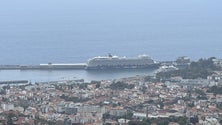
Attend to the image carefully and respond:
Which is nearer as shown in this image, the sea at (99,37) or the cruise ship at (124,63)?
the cruise ship at (124,63)

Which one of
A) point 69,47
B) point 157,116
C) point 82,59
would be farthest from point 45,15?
point 157,116

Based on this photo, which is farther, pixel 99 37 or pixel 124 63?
pixel 99 37

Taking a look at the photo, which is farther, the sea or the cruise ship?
the sea

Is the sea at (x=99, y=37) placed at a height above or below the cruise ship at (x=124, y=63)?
above

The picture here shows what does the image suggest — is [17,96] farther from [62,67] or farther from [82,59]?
[82,59]

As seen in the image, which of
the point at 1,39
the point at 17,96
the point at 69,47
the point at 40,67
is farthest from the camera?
the point at 1,39

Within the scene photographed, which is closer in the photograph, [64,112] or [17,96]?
[64,112]

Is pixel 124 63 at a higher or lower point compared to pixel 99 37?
lower

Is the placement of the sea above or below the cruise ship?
above
